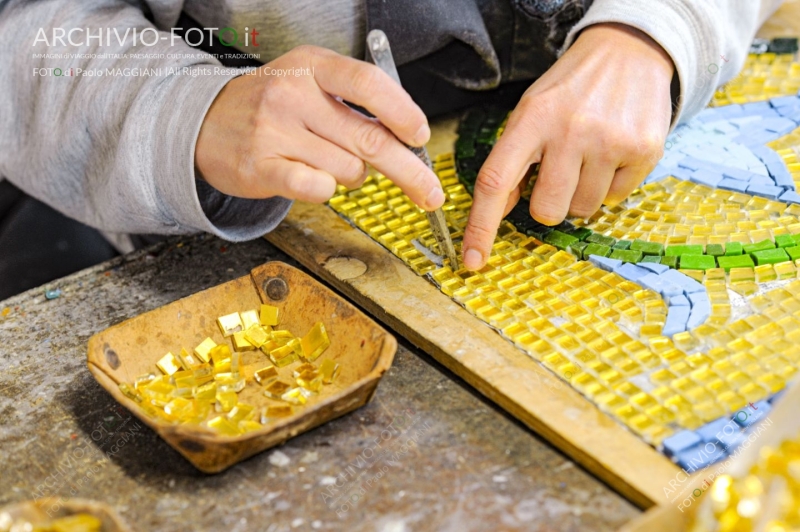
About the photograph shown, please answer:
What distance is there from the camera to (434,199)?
862mm

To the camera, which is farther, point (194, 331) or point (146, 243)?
point (146, 243)

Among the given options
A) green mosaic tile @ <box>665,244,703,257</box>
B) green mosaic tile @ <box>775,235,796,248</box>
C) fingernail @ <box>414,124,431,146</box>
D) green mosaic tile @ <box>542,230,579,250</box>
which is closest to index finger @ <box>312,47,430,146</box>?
fingernail @ <box>414,124,431,146</box>

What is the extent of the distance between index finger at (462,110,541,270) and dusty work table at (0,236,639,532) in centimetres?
16

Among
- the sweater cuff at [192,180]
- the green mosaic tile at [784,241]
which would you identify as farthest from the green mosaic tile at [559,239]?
the sweater cuff at [192,180]

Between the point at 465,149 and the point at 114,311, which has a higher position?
the point at 465,149

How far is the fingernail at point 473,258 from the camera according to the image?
91 cm

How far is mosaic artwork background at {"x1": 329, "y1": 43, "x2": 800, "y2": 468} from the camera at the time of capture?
2.36 feet

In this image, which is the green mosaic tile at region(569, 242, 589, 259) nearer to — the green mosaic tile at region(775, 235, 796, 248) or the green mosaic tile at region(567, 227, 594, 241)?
the green mosaic tile at region(567, 227, 594, 241)

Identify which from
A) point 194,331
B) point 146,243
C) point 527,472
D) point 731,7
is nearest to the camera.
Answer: point 527,472

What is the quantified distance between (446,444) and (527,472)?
0.28 ft

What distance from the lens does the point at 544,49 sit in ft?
3.95

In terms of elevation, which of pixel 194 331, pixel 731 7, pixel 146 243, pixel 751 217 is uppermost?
pixel 731 7

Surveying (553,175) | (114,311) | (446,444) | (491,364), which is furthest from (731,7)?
(114,311)

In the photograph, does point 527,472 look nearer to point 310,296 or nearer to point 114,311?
point 310,296
